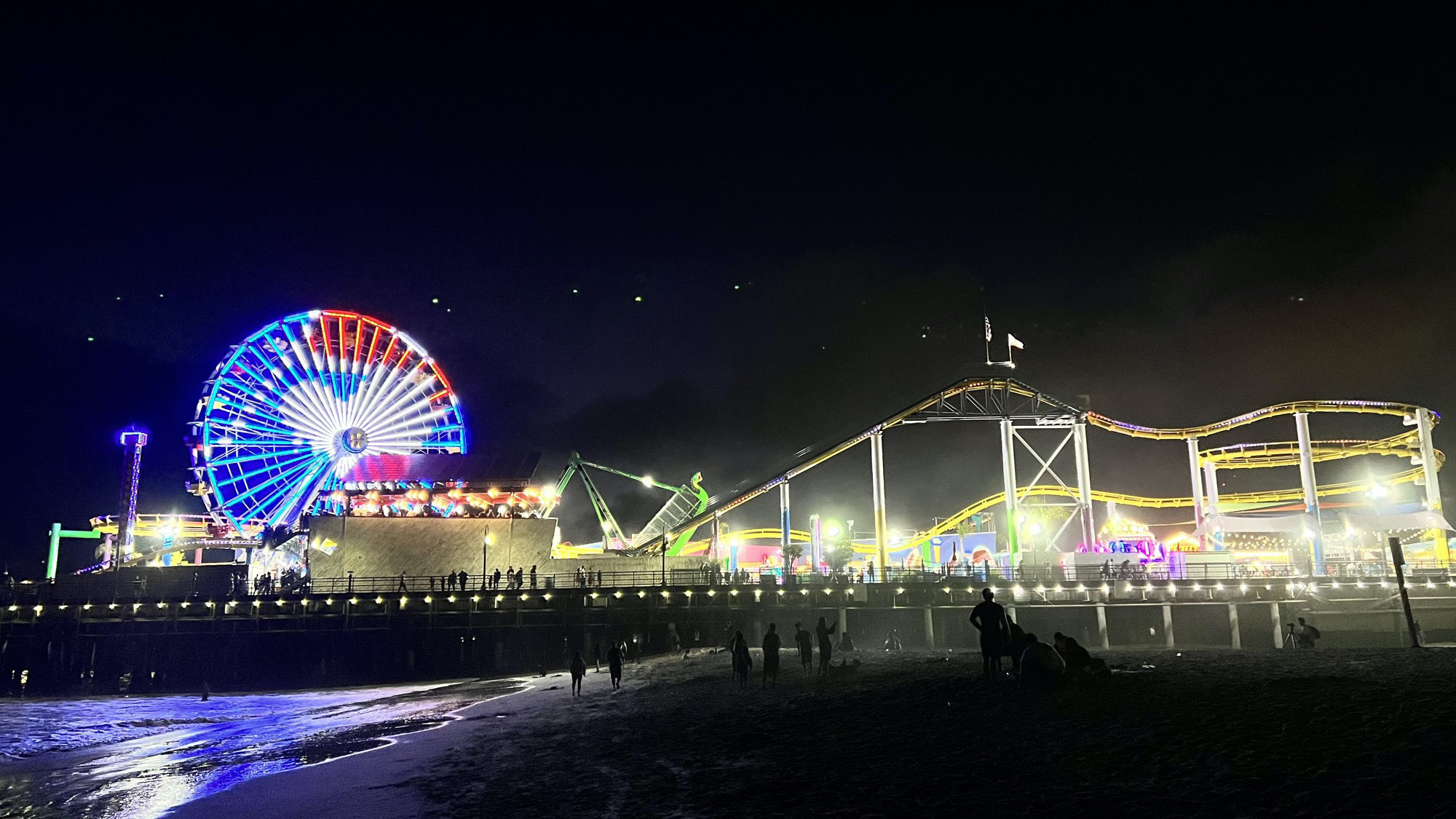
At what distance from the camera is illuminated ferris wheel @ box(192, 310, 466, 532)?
175 feet

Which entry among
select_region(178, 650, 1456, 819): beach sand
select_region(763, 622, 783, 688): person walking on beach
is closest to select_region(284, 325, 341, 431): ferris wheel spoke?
select_region(178, 650, 1456, 819): beach sand

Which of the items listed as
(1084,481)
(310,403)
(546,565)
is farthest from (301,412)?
(1084,481)

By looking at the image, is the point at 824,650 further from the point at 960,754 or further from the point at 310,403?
the point at 310,403

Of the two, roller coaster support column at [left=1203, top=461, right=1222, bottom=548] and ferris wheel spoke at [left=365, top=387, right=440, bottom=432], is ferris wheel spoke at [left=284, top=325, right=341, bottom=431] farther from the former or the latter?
roller coaster support column at [left=1203, top=461, right=1222, bottom=548]

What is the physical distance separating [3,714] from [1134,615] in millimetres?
49116

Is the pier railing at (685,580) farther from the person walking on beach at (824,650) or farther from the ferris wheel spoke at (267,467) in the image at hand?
the person walking on beach at (824,650)

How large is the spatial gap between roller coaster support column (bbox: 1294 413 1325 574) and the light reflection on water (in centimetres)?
4920

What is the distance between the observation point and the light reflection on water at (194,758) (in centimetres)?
1469

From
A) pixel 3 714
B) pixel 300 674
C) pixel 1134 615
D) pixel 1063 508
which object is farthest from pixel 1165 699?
pixel 1063 508

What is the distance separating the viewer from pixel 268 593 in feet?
154

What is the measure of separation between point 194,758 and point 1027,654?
712 inches

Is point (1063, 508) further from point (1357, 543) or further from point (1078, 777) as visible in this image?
point (1078, 777)

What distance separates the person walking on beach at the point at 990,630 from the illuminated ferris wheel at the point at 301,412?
47795 millimetres

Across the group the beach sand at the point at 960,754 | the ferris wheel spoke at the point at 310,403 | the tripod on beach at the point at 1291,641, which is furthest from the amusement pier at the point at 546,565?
the beach sand at the point at 960,754
